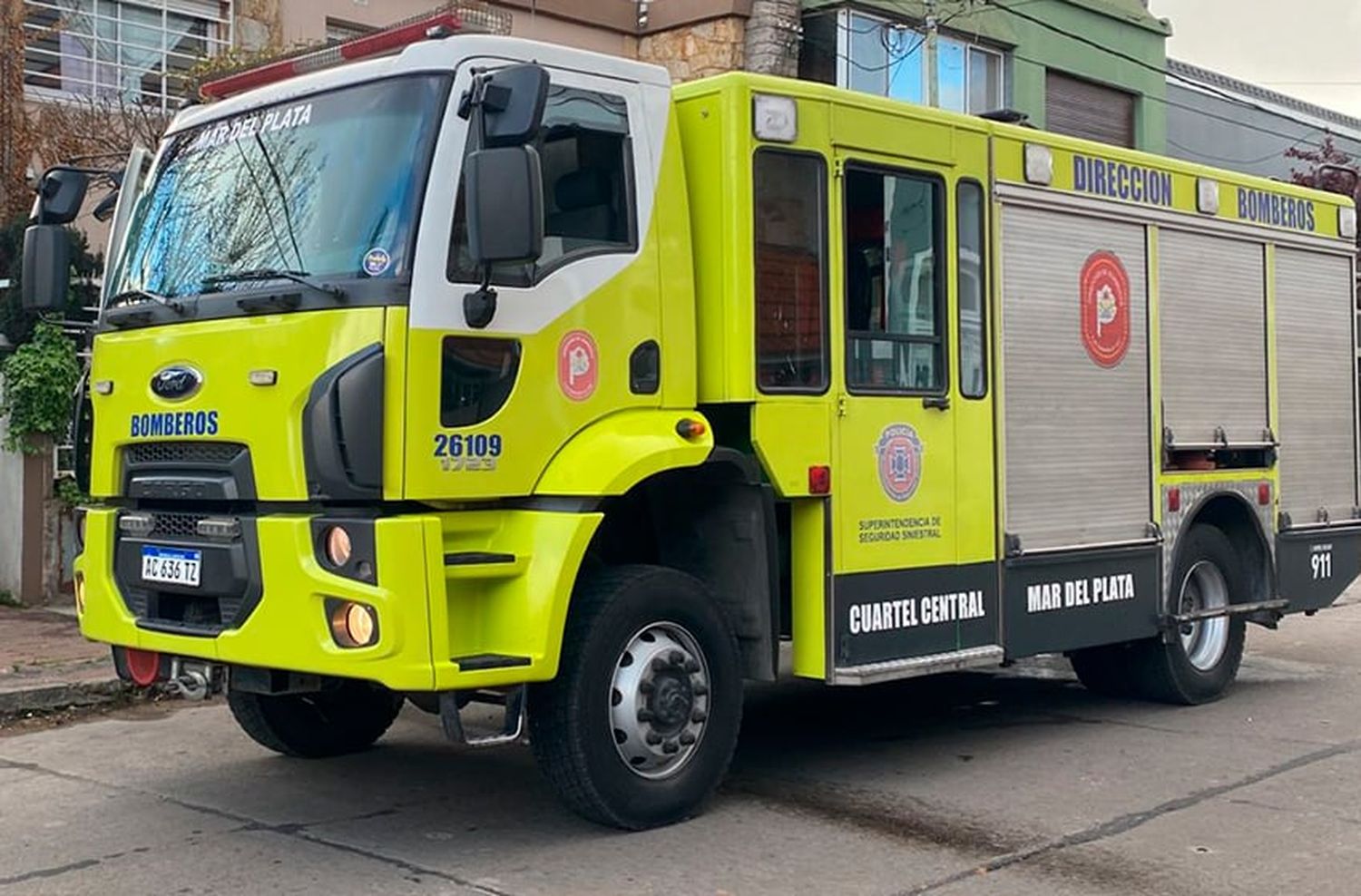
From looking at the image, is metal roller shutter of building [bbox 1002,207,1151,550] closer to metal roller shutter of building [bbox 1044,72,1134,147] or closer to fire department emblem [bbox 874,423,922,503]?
fire department emblem [bbox 874,423,922,503]

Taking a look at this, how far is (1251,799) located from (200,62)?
10.7 meters

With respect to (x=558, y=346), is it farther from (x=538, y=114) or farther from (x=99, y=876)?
(x=99, y=876)

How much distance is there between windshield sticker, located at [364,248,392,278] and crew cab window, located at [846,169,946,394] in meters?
2.26

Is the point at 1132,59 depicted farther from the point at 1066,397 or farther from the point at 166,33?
the point at 1066,397

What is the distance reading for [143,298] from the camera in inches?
270

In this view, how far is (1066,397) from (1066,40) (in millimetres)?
14510

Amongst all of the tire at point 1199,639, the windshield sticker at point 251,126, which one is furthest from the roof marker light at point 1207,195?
the windshield sticker at point 251,126

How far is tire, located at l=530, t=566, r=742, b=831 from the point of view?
6293 millimetres

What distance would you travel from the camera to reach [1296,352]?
33.5 ft

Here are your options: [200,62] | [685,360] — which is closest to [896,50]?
[200,62]

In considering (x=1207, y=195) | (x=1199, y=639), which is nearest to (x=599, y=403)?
(x=1207, y=195)

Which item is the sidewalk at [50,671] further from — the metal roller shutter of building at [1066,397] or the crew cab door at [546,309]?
the metal roller shutter of building at [1066,397]

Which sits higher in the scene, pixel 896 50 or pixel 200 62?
pixel 896 50

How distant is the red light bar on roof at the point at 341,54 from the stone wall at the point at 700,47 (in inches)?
437
